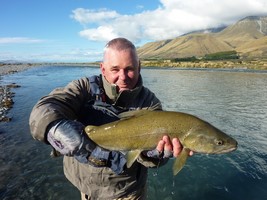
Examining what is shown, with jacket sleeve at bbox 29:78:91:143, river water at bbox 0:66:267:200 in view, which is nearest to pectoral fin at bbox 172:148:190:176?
jacket sleeve at bbox 29:78:91:143

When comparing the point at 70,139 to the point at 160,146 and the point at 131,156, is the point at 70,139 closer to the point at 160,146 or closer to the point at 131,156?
the point at 131,156

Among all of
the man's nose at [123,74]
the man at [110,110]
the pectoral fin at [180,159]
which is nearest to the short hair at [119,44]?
the man at [110,110]

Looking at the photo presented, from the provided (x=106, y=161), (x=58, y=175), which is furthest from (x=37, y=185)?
(x=106, y=161)

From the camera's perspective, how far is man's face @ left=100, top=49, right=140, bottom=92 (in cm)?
395

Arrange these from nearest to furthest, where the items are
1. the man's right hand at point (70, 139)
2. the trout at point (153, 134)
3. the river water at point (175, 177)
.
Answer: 1. the man's right hand at point (70, 139)
2. the trout at point (153, 134)
3. the river water at point (175, 177)

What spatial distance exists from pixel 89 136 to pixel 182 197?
6150 mm

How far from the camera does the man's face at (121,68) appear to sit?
13.0 ft

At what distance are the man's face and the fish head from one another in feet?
3.50

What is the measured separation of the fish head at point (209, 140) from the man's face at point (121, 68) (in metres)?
1.07

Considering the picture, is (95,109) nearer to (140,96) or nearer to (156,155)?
(140,96)

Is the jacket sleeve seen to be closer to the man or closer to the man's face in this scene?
the man

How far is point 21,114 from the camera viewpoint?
18.7 metres

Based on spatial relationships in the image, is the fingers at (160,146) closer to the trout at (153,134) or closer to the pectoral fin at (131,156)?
the trout at (153,134)

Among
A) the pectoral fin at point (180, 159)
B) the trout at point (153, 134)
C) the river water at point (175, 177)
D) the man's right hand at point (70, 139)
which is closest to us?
the man's right hand at point (70, 139)
